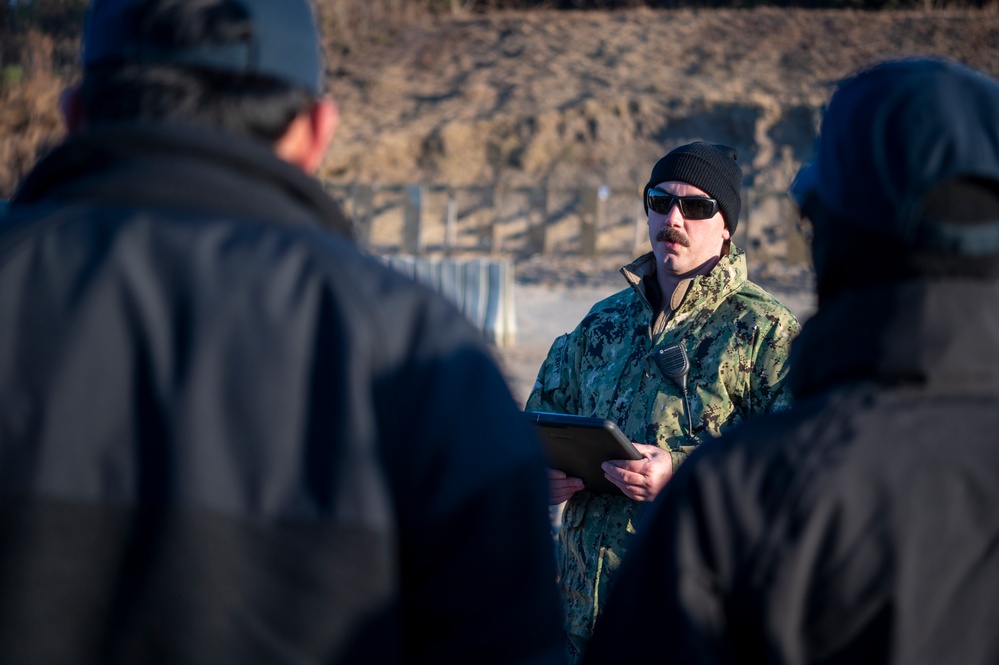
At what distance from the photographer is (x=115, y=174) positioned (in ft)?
4.65

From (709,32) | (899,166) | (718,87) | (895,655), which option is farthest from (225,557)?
(709,32)

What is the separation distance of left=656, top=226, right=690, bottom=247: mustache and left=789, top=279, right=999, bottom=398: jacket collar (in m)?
2.11

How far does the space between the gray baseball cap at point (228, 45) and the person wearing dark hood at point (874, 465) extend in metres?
0.84

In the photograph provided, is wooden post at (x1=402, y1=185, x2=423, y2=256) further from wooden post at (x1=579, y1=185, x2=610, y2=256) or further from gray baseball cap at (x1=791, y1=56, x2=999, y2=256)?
gray baseball cap at (x1=791, y1=56, x2=999, y2=256)

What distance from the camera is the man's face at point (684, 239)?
362 cm

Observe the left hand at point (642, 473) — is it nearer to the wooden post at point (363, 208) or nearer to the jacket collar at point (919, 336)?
the jacket collar at point (919, 336)

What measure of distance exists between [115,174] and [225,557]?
55 cm

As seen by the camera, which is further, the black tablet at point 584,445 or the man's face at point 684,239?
the man's face at point 684,239

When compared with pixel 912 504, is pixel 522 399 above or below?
below

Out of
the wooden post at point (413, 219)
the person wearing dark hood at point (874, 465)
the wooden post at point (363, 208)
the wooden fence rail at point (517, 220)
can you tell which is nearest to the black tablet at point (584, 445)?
the person wearing dark hood at point (874, 465)

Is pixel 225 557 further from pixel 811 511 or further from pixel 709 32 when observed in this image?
pixel 709 32

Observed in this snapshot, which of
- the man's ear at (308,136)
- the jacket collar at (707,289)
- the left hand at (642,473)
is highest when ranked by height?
the man's ear at (308,136)

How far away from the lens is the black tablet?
10.1 ft

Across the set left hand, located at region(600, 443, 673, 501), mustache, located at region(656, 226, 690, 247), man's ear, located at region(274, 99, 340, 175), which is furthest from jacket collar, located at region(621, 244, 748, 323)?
man's ear, located at region(274, 99, 340, 175)
